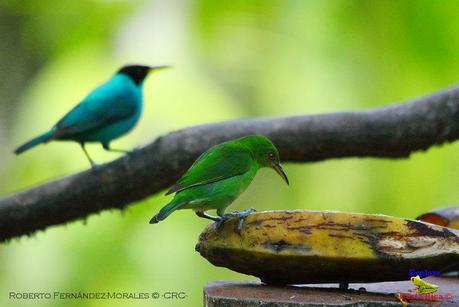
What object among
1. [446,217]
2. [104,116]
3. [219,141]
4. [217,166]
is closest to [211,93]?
[104,116]

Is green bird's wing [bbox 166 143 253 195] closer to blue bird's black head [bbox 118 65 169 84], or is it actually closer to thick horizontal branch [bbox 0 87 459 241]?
thick horizontal branch [bbox 0 87 459 241]

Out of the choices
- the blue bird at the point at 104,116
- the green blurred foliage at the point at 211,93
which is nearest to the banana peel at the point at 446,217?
the blue bird at the point at 104,116

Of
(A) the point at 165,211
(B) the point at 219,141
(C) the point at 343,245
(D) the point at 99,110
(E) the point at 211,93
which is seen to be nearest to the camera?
(C) the point at 343,245

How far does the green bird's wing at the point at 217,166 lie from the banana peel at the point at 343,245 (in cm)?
40

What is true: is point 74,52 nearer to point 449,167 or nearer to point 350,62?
point 350,62

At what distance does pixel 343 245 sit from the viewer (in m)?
2.87

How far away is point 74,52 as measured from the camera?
806cm

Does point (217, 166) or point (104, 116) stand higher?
point (217, 166)

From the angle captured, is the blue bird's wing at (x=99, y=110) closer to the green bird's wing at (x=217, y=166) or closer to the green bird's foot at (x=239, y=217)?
the green bird's wing at (x=217, y=166)

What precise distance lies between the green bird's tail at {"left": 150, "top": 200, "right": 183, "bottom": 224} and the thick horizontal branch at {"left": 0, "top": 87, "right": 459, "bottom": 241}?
694mm

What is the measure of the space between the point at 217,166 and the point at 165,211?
285mm

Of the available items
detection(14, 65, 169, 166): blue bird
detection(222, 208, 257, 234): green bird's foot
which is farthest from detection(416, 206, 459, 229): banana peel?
detection(14, 65, 169, 166): blue bird

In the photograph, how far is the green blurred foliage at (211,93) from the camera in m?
7.27

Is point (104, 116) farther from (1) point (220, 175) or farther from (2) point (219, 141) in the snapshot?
(1) point (220, 175)
